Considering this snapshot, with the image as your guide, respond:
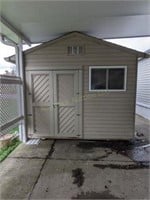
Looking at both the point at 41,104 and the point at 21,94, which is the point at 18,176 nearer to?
the point at 41,104

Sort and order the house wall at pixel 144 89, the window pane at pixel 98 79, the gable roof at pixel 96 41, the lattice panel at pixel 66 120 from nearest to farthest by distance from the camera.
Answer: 1. the gable roof at pixel 96 41
2. the window pane at pixel 98 79
3. the lattice panel at pixel 66 120
4. the house wall at pixel 144 89

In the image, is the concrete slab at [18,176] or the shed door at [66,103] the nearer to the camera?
the concrete slab at [18,176]

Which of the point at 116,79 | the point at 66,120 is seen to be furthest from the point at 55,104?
the point at 116,79

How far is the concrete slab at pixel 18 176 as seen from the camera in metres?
2.74

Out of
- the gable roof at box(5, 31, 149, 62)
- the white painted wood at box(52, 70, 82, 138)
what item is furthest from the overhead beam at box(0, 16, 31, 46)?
the white painted wood at box(52, 70, 82, 138)

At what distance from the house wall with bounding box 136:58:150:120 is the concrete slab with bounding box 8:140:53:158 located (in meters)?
5.11

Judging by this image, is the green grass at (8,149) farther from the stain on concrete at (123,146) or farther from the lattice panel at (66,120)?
the stain on concrete at (123,146)

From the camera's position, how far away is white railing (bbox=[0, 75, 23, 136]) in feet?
13.3

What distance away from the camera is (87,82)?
16.5 ft

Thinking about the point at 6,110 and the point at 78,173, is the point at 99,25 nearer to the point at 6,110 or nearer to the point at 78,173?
the point at 6,110

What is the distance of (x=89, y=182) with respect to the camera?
303 centimetres

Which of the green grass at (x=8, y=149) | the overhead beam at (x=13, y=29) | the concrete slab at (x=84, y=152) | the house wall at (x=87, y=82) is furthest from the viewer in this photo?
the house wall at (x=87, y=82)

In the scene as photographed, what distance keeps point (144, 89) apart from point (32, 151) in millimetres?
6310

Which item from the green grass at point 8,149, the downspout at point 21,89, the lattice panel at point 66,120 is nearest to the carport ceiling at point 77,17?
the downspout at point 21,89
